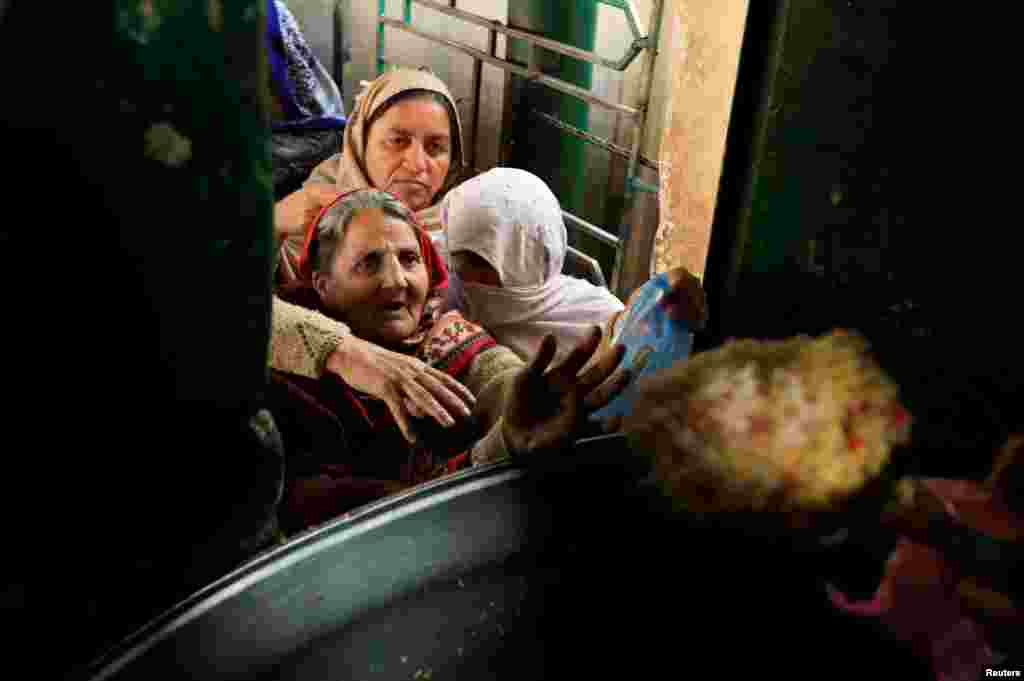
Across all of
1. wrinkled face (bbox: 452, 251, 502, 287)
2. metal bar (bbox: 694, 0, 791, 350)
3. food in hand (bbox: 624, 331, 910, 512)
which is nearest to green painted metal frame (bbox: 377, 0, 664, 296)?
wrinkled face (bbox: 452, 251, 502, 287)

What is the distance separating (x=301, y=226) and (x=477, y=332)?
681mm

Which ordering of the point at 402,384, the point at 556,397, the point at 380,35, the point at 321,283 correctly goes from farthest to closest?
the point at 380,35 < the point at 321,283 < the point at 402,384 < the point at 556,397

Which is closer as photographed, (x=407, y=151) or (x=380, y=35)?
(x=407, y=151)

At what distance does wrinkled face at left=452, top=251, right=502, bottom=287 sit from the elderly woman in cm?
22

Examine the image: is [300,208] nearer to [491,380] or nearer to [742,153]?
[491,380]

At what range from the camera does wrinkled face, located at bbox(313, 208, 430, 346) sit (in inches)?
67.5

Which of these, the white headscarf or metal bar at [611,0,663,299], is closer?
the white headscarf

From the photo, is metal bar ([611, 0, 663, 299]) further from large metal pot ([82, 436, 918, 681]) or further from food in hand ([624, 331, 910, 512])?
food in hand ([624, 331, 910, 512])

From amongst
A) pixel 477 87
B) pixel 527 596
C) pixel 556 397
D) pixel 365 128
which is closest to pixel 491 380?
pixel 556 397

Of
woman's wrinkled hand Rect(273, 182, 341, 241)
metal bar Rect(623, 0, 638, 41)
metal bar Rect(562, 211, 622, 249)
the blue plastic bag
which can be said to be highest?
metal bar Rect(623, 0, 638, 41)

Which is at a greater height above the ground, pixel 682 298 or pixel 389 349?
pixel 682 298

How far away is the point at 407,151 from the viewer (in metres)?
2.29

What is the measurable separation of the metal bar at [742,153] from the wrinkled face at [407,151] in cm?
135

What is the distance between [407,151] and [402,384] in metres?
0.93
